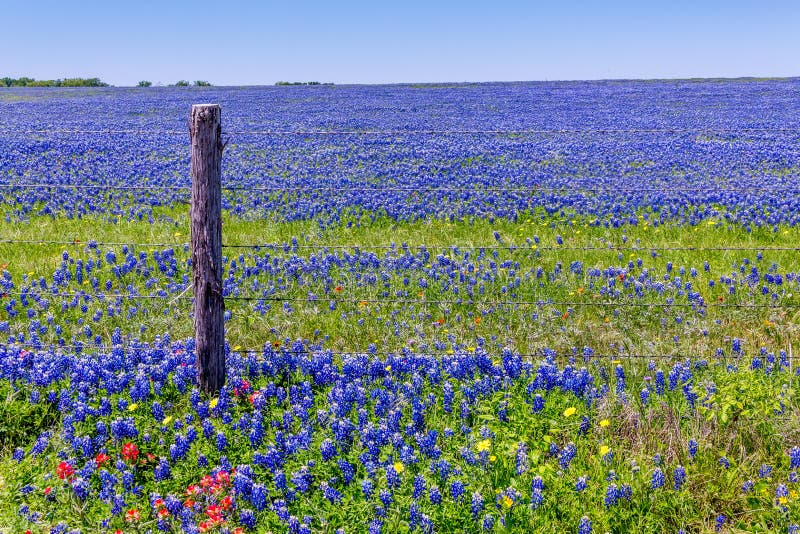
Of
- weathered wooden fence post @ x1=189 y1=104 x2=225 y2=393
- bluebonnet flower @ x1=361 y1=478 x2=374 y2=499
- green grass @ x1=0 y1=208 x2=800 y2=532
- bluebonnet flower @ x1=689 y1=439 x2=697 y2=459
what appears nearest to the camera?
bluebonnet flower @ x1=361 y1=478 x2=374 y2=499

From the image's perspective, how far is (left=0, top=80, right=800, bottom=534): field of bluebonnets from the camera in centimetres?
329

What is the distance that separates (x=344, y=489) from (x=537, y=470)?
0.96 m

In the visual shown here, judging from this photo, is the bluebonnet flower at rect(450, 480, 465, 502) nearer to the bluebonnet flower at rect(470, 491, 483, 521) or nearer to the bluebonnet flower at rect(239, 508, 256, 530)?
the bluebonnet flower at rect(470, 491, 483, 521)

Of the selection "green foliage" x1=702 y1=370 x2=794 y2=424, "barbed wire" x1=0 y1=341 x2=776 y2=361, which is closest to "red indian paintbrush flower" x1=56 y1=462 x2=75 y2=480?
"barbed wire" x1=0 y1=341 x2=776 y2=361

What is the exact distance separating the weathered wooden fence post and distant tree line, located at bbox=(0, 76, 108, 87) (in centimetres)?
7175

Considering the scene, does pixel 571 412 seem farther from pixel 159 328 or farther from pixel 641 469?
pixel 159 328

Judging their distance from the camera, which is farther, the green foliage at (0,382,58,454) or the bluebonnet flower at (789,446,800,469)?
the green foliage at (0,382,58,454)

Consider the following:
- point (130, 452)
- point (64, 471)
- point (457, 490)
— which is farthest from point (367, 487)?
point (64, 471)

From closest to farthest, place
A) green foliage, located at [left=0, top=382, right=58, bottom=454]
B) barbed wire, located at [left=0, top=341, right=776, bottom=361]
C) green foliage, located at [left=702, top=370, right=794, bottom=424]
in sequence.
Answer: green foliage, located at [left=702, top=370, right=794, bottom=424], green foliage, located at [left=0, top=382, right=58, bottom=454], barbed wire, located at [left=0, top=341, right=776, bottom=361]

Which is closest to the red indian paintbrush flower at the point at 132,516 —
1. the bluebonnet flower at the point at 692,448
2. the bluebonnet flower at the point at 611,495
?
the bluebonnet flower at the point at 611,495

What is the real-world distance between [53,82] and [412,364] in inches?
3059

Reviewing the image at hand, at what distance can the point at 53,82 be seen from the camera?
7062 cm

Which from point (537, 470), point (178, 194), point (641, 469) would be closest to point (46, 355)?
point (537, 470)

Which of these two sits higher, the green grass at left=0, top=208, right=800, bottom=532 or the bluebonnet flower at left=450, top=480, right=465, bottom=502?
the green grass at left=0, top=208, right=800, bottom=532
